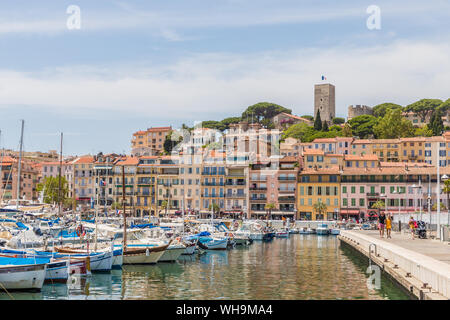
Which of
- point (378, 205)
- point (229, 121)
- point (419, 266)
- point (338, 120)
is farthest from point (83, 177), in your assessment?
point (419, 266)

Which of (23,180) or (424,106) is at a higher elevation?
(424,106)

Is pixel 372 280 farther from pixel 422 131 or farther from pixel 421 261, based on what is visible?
pixel 422 131

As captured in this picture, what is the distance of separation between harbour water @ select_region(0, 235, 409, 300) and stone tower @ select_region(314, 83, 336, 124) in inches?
5774

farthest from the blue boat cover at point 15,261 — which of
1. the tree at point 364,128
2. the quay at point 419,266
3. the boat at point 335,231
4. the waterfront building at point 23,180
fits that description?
the tree at point 364,128

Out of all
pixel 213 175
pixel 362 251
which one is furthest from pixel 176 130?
pixel 362 251

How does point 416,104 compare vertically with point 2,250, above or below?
above

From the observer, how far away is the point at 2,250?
33344mm

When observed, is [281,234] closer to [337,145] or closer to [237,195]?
[237,195]

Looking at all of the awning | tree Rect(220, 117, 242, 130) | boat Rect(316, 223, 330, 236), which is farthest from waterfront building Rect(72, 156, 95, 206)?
tree Rect(220, 117, 242, 130)

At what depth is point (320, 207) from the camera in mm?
97438

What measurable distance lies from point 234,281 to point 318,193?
69.2 m
